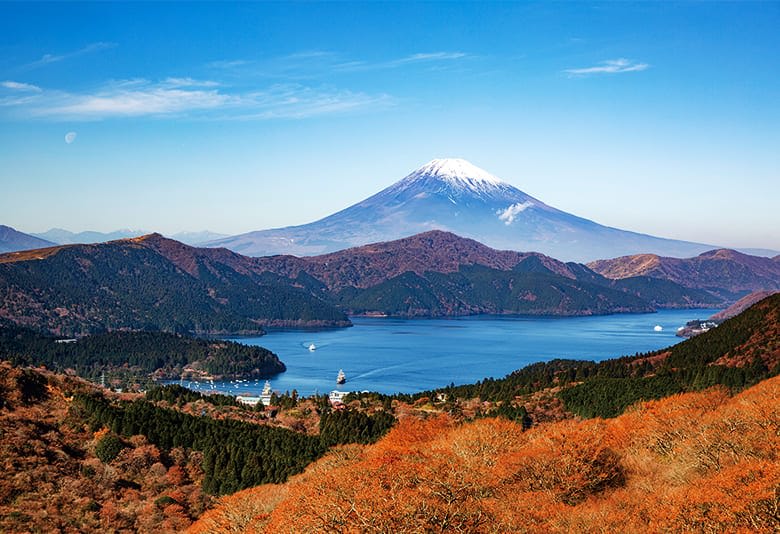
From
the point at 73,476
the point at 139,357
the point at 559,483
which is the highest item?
the point at 559,483

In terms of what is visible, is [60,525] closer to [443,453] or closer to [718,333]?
[443,453]

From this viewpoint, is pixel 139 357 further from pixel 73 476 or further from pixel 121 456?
pixel 73 476

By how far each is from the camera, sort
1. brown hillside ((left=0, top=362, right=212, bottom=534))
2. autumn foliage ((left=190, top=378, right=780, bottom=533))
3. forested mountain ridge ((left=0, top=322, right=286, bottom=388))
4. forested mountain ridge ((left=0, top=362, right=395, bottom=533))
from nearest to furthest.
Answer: autumn foliage ((left=190, top=378, right=780, bottom=533)) → brown hillside ((left=0, top=362, right=212, bottom=534)) → forested mountain ridge ((left=0, top=362, right=395, bottom=533)) → forested mountain ridge ((left=0, top=322, right=286, bottom=388))

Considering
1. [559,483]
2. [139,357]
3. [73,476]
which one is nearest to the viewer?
[559,483]

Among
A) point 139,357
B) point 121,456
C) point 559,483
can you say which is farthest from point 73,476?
point 139,357

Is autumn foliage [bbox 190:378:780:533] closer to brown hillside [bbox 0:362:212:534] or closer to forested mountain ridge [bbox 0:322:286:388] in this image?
brown hillside [bbox 0:362:212:534]

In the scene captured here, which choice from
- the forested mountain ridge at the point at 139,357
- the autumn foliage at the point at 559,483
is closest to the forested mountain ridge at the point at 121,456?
the autumn foliage at the point at 559,483

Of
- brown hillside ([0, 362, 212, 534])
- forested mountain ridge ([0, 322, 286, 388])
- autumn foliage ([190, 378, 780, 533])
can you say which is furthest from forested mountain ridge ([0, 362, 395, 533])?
forested mountain ridge ([0, 322, 286, 388])

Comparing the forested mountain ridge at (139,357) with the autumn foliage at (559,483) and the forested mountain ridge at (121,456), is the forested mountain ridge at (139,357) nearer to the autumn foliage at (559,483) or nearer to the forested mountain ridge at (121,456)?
the forested mountain ridge at (121,456)

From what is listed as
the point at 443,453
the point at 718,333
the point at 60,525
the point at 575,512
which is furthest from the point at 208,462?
the point at 718,333
